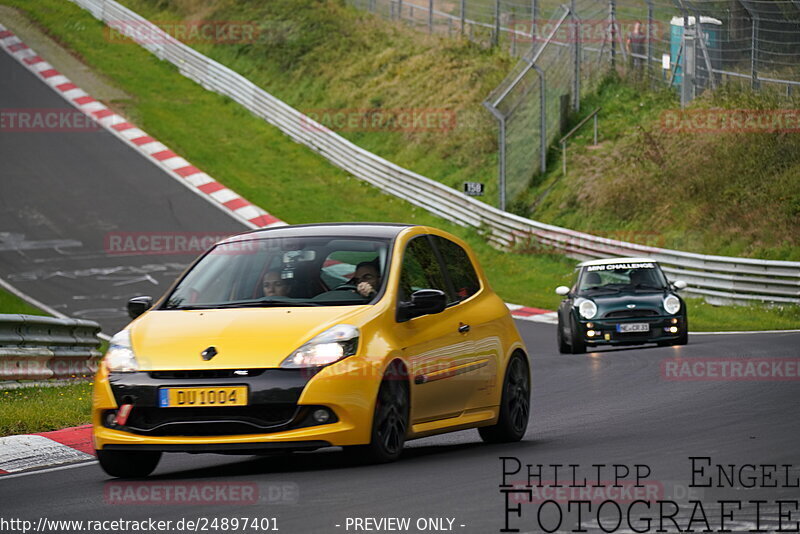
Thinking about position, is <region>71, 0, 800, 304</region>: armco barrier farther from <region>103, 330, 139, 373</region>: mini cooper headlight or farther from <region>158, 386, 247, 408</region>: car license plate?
<region>158, 386, 247, 408</region>: car license plate

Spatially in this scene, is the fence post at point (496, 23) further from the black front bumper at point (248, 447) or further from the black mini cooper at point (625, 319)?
the black front bumper at point (248, 447)

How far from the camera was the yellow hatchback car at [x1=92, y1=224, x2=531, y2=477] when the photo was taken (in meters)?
8.50

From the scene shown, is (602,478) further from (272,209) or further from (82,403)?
(272,209)

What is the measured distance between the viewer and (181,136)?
40.5m

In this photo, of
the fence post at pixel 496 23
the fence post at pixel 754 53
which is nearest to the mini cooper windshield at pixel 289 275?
the fence post at pixel 754 53

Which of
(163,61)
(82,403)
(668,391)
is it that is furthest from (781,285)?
(163,61)

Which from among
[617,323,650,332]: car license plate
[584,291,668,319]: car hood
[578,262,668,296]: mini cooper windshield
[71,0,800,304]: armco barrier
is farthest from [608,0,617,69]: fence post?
[617,323,650,332]: car license plate

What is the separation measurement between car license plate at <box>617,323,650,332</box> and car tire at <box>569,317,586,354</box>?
1.76 feet

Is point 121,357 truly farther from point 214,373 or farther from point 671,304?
point 671,304

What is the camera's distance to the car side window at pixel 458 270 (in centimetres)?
1038

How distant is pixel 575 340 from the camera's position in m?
20.3

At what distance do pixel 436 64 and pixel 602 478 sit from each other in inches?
1457

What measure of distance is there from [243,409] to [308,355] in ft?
1.63

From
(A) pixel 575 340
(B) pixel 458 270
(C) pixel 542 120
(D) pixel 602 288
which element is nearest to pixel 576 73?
(C) pixel 542 120
